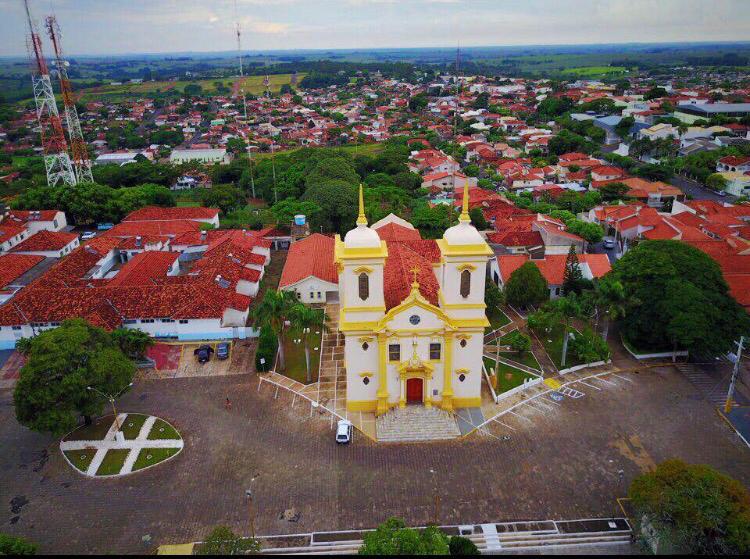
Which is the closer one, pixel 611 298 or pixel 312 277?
pixel 611 298

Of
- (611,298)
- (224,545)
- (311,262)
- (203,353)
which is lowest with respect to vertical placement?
(203,353)

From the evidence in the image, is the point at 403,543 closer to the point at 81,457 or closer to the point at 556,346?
the point at 81,457

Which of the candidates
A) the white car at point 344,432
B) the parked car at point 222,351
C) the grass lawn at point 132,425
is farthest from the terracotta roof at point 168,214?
the white car at point 344,432

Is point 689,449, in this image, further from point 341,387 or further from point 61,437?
point 61,437

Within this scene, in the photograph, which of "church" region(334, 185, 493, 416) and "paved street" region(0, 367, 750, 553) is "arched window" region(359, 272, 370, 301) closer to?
"church" region(334, 185, 493, 416)

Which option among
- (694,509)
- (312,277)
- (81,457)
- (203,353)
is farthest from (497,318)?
(81,457)
